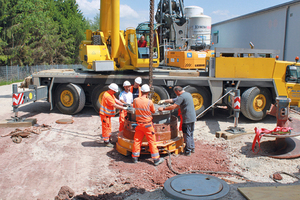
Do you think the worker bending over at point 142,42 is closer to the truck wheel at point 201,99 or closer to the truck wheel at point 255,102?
the truck wheel at point 201,99

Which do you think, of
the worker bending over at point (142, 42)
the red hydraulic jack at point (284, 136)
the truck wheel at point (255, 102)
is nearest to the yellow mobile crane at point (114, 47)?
the worker bending over at point (142, 42)

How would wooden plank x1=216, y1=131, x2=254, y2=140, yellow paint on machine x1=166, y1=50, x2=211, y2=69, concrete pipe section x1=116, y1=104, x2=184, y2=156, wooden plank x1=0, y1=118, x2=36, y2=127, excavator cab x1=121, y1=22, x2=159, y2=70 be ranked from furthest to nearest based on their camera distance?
yellow paint on machine x1=166, y1=50, x2=211, y2=69
excavator cab x1=121, y1=22, x2=159, y2=70
wooden plank x1=0, y1=118, x2=36, y2=127
wooden plank x1=216, y1=131, x2=254, y2=140
concrete pipe section x1=116, y1=104, x2=184, y2=156

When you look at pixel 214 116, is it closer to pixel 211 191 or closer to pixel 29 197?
pixel 211 191

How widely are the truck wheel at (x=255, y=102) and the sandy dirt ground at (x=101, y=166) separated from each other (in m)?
2.11

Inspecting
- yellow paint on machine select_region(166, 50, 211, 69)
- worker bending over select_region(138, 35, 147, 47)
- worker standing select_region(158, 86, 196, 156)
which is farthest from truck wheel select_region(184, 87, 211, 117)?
worker standing select_region(158, 86, 196, 156)

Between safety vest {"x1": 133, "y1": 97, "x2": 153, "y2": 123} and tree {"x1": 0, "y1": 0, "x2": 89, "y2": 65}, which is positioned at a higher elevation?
tree {"x1": 0, "y1": 0, "x2": 89, "y2": 65}

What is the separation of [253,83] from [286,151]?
3.92m

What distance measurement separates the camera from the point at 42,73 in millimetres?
10898

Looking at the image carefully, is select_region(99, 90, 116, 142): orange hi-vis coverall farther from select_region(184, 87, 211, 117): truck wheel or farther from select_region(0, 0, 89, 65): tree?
select_region(0, 0, 89, 65): tree

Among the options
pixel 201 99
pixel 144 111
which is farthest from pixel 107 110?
pixel 201 99

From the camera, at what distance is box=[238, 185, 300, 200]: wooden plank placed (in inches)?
161

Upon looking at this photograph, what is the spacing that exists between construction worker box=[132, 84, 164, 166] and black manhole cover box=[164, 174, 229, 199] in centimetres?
123

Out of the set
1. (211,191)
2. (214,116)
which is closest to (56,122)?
(214,116)

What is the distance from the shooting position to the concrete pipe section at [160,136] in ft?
21.3
